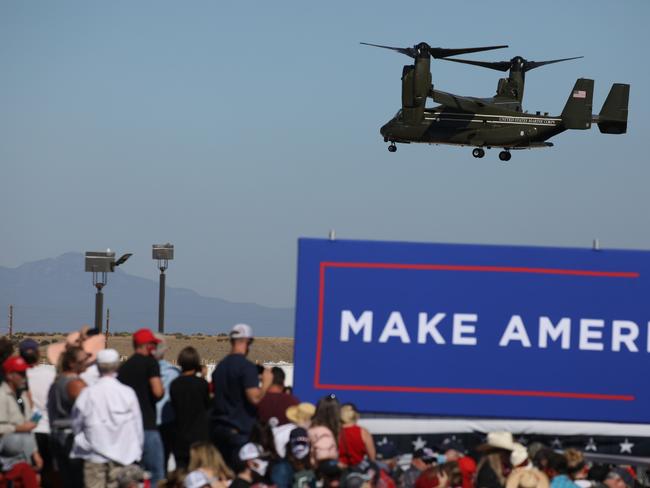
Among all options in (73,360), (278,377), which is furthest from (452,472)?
(73,360)

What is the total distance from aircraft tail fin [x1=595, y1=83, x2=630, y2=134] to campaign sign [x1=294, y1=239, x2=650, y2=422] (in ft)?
157

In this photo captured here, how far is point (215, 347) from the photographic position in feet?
284

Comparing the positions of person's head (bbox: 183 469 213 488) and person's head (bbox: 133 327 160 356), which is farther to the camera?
person's head (bbox: 133 327 160 356)

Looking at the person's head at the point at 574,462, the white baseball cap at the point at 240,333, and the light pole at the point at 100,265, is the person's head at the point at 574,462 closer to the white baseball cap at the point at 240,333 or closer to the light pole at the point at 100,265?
the white baseball cap at the point at 240,333

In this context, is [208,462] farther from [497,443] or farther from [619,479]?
[619,479]

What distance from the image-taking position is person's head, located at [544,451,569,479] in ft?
47.4

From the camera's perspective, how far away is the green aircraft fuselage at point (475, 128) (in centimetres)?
5769

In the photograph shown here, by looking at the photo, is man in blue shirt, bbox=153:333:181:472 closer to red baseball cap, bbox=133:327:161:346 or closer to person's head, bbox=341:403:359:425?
red baseball cap, bbox=133:327:161:346

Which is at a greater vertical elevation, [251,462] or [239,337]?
[239,337]

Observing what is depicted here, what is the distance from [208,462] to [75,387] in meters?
1.61

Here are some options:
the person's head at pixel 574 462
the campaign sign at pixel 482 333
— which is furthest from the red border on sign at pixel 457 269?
the person's head at pixel 574 462

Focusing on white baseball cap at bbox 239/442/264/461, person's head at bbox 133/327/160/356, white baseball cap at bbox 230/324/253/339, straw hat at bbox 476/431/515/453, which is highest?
white baseball cap at bbox 230/324/253/339

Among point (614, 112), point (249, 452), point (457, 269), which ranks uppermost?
point (614, 112)

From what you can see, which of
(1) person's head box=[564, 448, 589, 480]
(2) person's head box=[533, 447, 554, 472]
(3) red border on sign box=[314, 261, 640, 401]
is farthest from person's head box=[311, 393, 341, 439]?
(1) person's head box=[564, 448, 589, 480]
